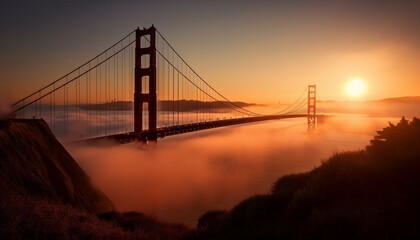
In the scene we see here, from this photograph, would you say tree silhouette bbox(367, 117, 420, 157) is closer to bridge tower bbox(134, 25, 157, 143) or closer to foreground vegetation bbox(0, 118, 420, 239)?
foreground vegetation bbox(0, 118, 420, 239)

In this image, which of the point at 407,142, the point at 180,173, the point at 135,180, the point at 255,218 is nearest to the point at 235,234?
the point at 255,218

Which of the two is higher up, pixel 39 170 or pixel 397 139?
pixel 397 139

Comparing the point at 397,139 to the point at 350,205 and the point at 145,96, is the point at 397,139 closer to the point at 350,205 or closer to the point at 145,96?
the point at 350,205

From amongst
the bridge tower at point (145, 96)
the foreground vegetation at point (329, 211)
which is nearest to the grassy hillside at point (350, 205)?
the foreground vegetation at point (329, 211)

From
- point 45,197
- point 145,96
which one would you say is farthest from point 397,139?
point 145,96

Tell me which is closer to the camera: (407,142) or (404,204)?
(404,204)

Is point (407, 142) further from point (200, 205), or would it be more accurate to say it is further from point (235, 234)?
point (200, 205)

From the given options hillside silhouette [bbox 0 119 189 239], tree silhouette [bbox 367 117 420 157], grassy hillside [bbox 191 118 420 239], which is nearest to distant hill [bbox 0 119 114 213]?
hillside silhouette [bbox 0 119 189 239]
